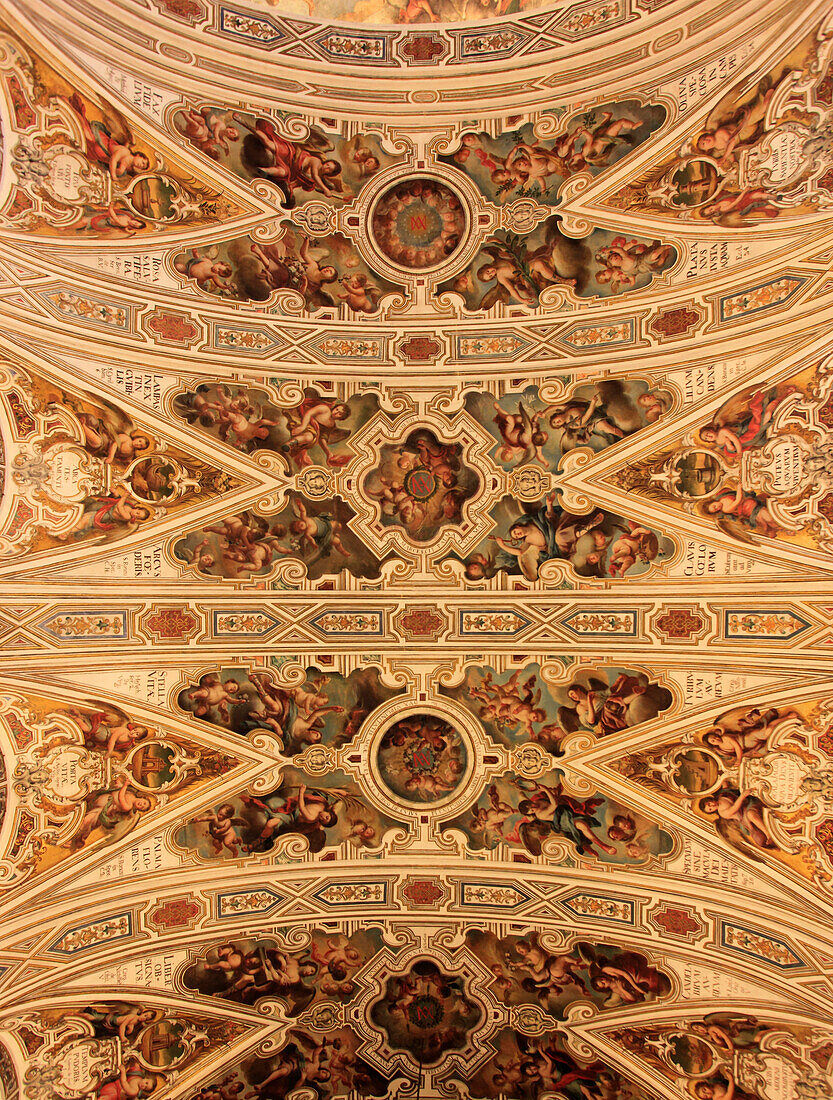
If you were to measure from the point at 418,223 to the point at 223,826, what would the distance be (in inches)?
339

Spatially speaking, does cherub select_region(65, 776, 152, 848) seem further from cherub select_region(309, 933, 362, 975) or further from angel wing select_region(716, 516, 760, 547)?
angel wing select_region(716, 516, 760, 547)

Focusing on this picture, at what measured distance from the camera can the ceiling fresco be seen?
34.4 ft

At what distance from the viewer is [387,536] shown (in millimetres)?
11867

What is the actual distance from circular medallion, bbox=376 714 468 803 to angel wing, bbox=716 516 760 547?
181 inches

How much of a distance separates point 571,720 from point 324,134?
8374mm

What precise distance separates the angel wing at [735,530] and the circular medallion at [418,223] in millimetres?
5014

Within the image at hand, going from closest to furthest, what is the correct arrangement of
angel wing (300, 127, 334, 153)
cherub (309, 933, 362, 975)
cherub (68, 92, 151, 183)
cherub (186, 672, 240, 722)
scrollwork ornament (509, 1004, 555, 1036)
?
1. cherub (68, 92, 151, 183)
2. angel wing (300, 127, 334, 153)
3. cherub (186, 672, 240, 722)
4. scrollwork ornament (509, 1004, 555, 1036)
5. cherub (309, 933, 362, 975)

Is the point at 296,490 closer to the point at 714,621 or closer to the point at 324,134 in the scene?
the point at 324,134

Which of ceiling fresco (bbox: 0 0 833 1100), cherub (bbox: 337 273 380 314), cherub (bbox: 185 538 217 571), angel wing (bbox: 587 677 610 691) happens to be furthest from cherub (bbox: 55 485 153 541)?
angel wing (bbox: 587 677 610 691)

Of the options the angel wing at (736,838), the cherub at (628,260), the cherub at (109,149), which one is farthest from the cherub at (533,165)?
the angel wing at (736,838)

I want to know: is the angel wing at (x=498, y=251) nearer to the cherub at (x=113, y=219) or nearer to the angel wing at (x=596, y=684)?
the cherub at (x=113, y=219)

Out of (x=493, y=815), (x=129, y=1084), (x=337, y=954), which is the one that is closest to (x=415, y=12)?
(x=493, y=815)

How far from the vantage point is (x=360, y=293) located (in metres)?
11.6

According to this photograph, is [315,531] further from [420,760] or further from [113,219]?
[113,219]
